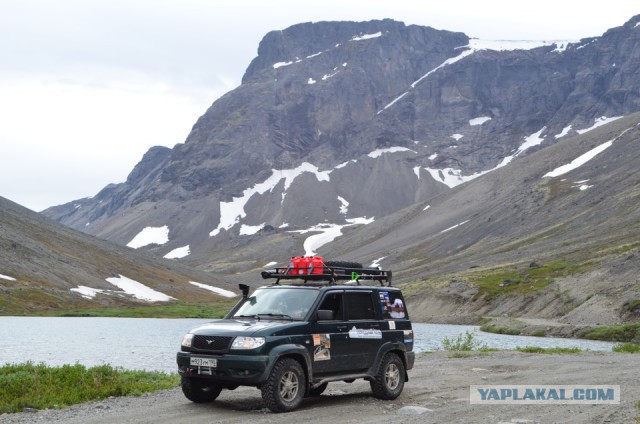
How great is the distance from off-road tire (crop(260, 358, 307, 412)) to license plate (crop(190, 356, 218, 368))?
122 centimetres

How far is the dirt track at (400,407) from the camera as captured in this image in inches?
590

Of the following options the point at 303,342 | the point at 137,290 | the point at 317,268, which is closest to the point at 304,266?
the point at 317,268

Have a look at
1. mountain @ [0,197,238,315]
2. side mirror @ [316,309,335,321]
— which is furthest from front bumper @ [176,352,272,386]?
mountain @ [0,197,238,315]

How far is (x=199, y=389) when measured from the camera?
56.6ft

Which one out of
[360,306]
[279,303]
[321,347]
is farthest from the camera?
[360,306]

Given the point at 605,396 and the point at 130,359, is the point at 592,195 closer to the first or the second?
the point at 130,359

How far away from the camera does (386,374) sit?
740 inches

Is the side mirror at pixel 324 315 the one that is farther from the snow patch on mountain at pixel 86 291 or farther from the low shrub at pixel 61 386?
the snow patch on mountain at pixel 86 291

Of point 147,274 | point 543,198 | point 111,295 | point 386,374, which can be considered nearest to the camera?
point 386,374

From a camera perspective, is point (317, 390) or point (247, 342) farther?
point (317, 390)

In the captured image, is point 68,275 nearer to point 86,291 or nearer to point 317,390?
point 86,291

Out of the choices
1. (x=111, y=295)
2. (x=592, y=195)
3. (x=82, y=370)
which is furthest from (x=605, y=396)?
(x=592, y=195)

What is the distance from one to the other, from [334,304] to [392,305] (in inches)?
95.5

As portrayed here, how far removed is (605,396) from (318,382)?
714cm
